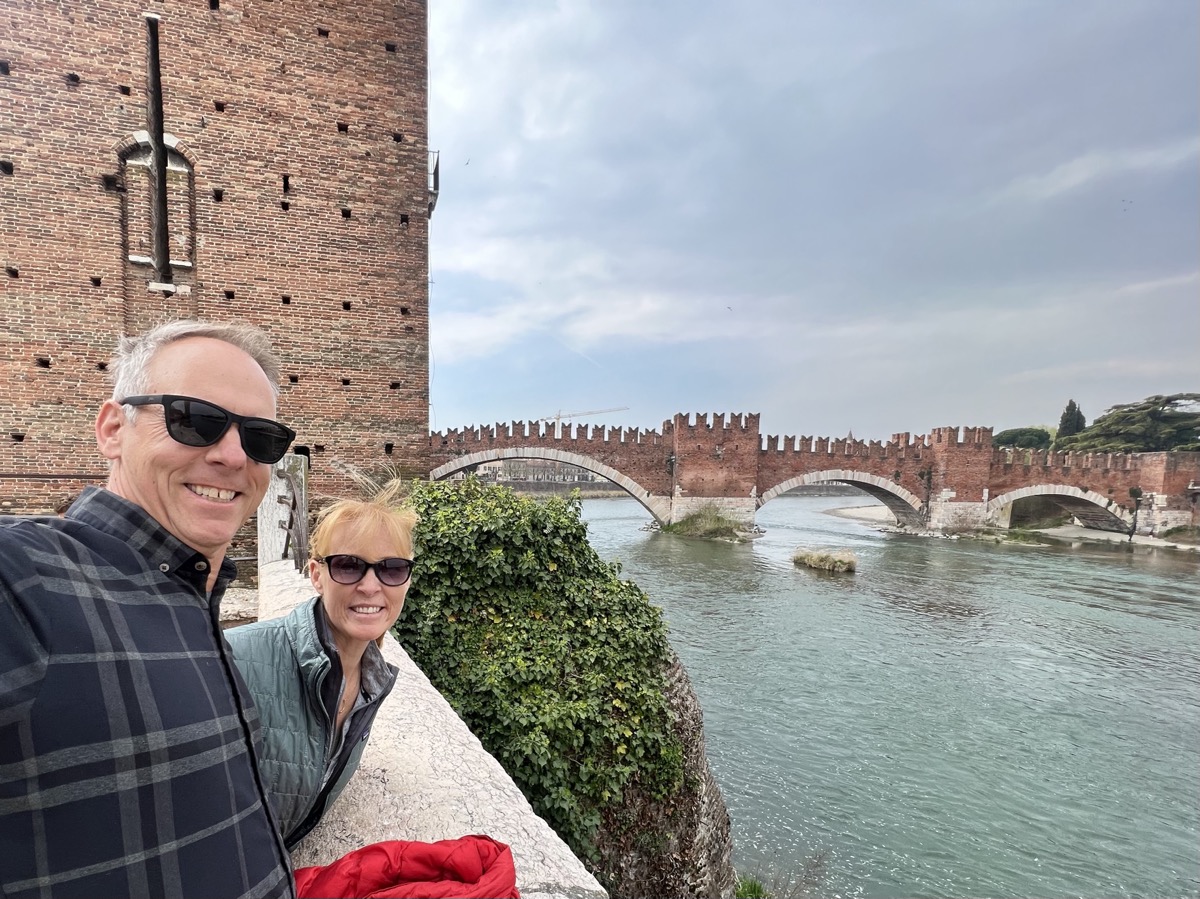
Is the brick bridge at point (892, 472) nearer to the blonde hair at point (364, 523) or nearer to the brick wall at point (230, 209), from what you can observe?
the brick wall at point (230, 209)

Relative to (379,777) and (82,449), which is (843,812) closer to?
(379,777)

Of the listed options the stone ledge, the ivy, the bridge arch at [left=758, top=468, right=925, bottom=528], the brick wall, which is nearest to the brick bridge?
the bridge arch at [left=758, top=468, right=925, bottom=528]

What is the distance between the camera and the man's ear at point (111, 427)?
103 cm

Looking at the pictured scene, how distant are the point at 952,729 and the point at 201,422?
925cm

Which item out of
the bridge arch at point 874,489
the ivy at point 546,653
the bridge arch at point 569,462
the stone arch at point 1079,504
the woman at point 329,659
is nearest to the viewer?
the woman at point 329,659

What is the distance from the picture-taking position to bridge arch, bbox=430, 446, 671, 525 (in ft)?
68.1

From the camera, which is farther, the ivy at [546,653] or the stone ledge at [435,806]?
the ivy at [546,653]

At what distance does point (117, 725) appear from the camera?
2.59 ft

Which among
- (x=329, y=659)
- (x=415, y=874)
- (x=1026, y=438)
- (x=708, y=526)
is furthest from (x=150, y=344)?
(x=1026, y=438)

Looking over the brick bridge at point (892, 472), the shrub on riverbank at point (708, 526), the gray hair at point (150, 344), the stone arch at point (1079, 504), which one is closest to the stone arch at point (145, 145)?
the gray hair at point (150, 344)

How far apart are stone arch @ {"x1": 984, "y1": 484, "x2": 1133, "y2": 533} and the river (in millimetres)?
11211

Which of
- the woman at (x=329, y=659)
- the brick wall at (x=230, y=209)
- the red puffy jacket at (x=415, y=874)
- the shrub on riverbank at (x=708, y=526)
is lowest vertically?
the shrub on riverbank at (x=708, y=526)

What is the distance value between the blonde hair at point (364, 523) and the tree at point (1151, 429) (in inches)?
1743

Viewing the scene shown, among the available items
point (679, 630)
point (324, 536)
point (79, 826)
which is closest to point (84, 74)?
point (324, 536)
